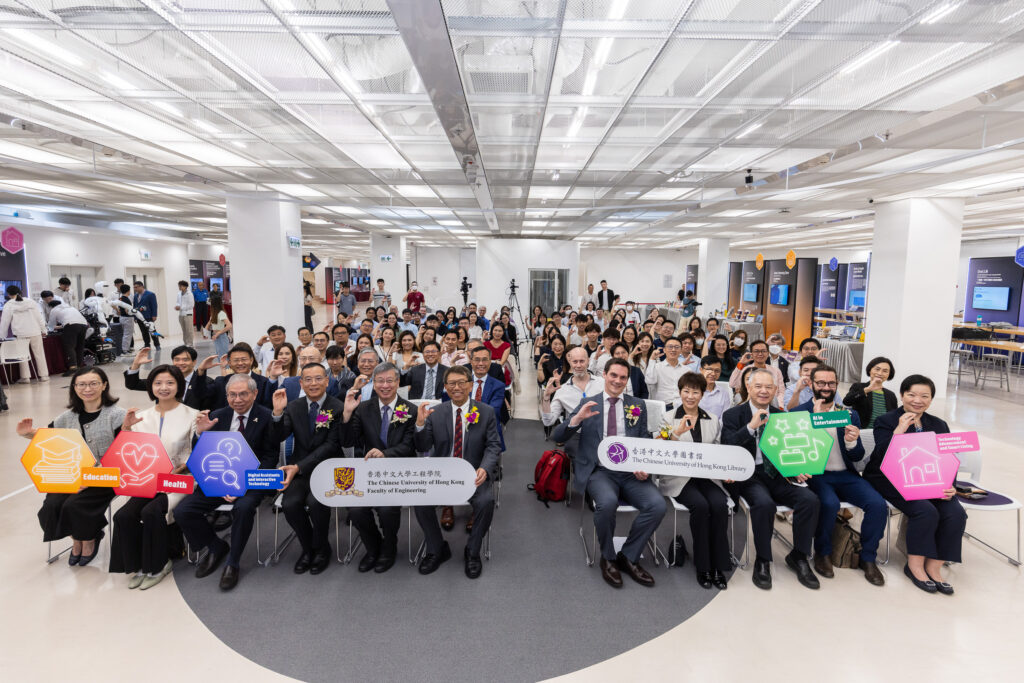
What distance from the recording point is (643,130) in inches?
215

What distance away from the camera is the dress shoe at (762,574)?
3396mm

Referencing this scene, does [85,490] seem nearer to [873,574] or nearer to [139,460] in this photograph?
[139,460]

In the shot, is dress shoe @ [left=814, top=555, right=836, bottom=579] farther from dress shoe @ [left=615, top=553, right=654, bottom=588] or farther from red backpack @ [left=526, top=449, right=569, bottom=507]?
red backpack @ [left=526, top=449, right=569, bottom=507]

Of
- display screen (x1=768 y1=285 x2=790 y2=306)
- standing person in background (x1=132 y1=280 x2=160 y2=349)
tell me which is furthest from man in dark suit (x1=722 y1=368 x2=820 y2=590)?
standing person in background (x1=132 y1=280 x2=160 y2=349)

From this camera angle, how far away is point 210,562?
11.6 ft

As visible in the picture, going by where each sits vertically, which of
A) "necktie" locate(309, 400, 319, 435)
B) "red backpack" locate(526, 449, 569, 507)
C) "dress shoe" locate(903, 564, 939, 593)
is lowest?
"dress shoe" locate(903, 564, 939, 593)

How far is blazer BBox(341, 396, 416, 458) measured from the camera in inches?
150

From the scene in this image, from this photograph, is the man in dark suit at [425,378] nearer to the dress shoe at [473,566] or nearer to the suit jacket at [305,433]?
the suit jacket at [305,433]

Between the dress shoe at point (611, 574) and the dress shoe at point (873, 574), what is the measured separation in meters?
1.68

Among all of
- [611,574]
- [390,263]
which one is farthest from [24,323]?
[611,574]

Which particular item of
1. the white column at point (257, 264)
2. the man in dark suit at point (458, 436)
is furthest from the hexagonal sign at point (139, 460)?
the white column at point (257, 264)

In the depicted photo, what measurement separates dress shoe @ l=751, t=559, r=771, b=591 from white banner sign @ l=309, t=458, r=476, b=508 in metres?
2.00

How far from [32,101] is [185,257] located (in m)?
17.5

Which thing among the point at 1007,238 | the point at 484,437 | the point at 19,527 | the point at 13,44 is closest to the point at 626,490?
the point at 484,437
